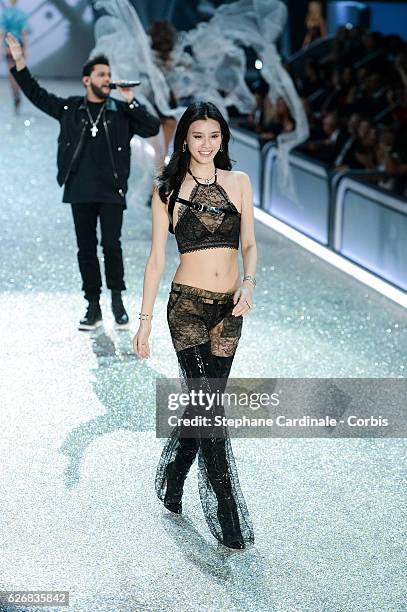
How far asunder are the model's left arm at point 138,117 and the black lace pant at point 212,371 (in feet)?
8.17

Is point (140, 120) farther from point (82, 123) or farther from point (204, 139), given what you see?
point (204, 139)

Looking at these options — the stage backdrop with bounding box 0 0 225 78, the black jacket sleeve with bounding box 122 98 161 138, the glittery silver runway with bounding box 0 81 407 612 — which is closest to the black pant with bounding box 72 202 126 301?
the glittery silver runway with bounding box 0 81 407 612

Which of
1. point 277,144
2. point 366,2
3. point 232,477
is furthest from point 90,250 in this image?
point 366,2

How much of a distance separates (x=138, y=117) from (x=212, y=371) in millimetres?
2722

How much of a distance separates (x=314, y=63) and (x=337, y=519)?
9.85 m

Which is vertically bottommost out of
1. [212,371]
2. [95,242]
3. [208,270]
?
[95,242]

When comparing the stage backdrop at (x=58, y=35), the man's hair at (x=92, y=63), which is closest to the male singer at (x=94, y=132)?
the man's hair at (x=92, y=63)

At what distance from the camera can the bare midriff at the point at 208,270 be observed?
449cm

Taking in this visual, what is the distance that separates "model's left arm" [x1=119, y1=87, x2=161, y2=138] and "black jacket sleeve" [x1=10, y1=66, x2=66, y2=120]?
1.22ft

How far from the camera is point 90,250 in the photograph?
23.4ft

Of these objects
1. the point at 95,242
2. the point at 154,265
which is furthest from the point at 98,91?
the point at 154,265

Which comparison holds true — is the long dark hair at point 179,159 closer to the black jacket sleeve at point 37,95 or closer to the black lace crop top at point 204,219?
the black lace crop top at point 204,219

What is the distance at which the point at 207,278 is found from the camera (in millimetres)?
4488

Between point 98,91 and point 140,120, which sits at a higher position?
point 98,91
